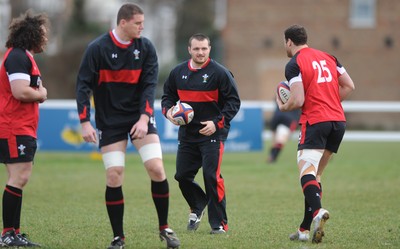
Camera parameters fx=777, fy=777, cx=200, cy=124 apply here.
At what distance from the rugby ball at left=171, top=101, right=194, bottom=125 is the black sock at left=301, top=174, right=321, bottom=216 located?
1.52 meters

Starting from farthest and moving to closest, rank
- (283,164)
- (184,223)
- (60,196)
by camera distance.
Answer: (283,164) < (60,196) < (184,223)

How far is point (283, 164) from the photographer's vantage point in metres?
17.6

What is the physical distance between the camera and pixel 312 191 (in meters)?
7.67

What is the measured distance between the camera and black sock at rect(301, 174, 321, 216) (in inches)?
300

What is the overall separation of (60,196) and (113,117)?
5.25 meters

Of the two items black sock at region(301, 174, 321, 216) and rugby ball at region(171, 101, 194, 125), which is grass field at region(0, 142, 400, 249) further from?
rugby ball at region(171, 101, 194, 125)

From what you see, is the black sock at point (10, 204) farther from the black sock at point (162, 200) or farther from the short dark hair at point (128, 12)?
the short dark hair at point (128, 12)

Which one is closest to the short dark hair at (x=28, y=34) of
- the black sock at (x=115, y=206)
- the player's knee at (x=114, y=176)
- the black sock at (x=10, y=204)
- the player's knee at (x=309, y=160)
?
the black sock at (x=10, y=204)

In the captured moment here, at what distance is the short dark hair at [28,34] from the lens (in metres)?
7.61

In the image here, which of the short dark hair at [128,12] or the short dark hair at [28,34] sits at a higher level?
the short dark hair at [128,12]

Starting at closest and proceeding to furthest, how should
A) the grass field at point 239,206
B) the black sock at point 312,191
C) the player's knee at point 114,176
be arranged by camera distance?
the player's knee at point 114,176
the black sock at point 312,191
the grass field at point 239,206

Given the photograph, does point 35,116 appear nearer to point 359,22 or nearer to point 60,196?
point 60,196

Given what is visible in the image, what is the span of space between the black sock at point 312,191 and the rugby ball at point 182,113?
152 cm

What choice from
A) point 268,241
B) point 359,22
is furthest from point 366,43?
point 268,241
